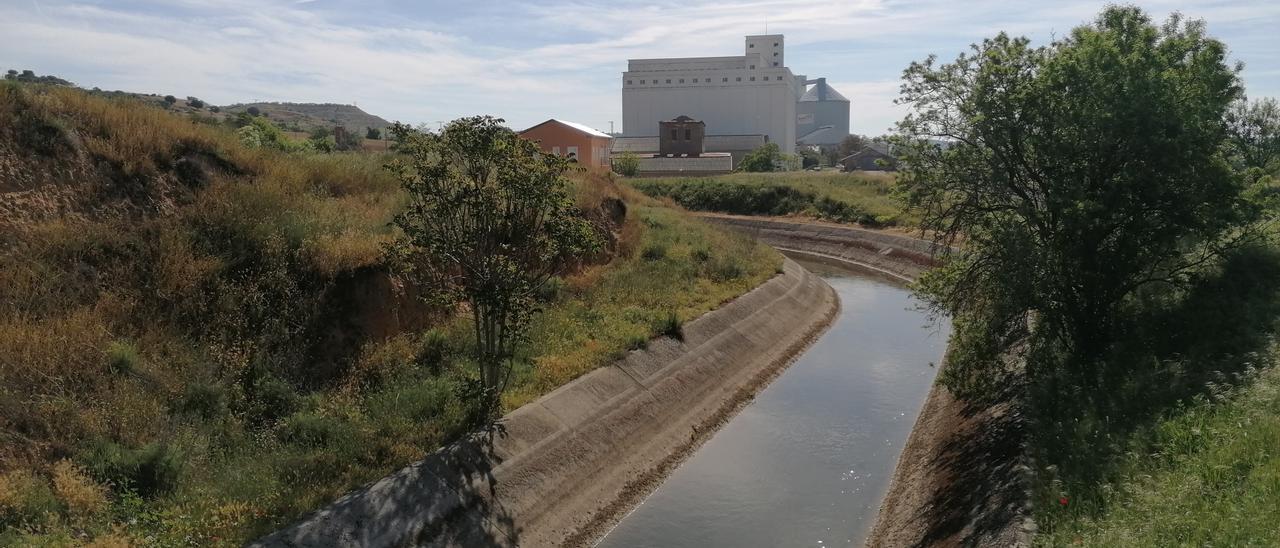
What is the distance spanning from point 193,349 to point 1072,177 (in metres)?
16.5

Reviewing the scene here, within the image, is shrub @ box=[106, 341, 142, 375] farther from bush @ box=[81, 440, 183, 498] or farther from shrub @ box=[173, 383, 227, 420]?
bush @ box=[81, 440, 183, 498]

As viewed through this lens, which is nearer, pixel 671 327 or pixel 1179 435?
pixel 1179 435

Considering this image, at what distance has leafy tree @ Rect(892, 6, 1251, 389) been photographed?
16062mm

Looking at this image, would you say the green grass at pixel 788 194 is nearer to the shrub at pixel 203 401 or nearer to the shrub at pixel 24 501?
the shrub at pixel 203 401

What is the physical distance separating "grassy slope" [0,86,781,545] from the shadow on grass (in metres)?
9.70

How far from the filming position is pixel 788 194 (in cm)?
6862

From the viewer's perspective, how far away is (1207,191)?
16188 mm

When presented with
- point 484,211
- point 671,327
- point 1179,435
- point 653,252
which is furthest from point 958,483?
point 653,252

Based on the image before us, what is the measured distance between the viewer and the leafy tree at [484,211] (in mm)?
16016

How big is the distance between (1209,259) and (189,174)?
2262cm

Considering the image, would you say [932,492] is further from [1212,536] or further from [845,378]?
[845,378]

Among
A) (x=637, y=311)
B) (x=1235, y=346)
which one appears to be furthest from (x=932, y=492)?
(x=637, y=311)

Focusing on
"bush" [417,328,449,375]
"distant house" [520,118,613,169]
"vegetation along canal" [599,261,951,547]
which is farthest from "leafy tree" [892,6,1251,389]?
"distant house" [520,118,613,169]

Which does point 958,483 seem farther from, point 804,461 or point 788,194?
point 788,194
